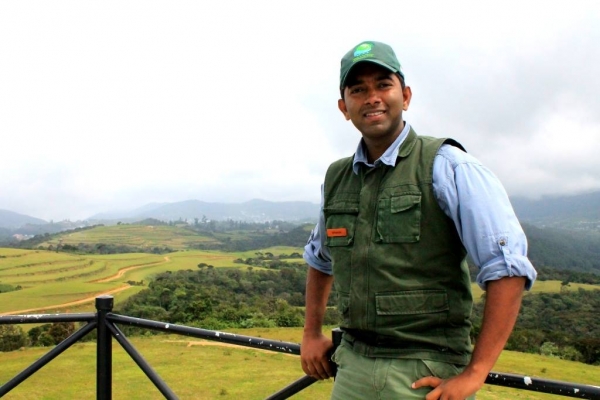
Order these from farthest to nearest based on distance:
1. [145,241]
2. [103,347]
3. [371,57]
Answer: [145,241] → [103,347] → [371,57]

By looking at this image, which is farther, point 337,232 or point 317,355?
point 317,355

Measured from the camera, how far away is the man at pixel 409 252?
1.38 metres

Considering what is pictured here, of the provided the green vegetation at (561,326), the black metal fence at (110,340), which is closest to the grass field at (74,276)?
the green vegetation at (561,326)

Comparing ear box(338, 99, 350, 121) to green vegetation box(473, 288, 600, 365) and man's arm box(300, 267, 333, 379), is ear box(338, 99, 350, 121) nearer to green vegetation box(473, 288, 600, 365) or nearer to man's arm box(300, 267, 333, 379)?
man's arm box(300, 267, 333, 379)

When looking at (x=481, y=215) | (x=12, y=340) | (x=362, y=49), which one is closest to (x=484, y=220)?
(x=481, y=215)

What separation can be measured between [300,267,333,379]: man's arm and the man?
Result: 31cm

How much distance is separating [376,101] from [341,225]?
476mm

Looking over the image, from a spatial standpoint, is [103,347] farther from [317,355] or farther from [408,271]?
[408,271]

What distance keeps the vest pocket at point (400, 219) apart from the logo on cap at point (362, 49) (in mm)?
538

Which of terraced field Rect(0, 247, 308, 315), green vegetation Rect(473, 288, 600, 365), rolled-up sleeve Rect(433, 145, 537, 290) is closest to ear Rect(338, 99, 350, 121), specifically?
rolled-up sleeve Rect(433, 145, 537, 290)

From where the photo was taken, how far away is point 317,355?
208 centimetres

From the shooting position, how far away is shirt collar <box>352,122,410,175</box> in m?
1.65

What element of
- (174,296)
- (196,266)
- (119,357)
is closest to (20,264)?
(196,266)

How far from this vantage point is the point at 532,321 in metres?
39.4
